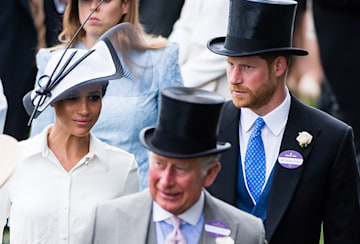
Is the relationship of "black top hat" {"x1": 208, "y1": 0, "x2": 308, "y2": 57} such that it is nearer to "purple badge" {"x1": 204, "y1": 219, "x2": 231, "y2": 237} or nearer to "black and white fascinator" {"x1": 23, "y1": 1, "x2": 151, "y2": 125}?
"black and white fascinator" {"x1": 23, "y1": 1, "x2": 151, "y2": 125}

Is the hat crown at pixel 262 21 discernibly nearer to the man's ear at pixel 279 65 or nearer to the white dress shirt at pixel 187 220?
the man's ear at pixel 279 65

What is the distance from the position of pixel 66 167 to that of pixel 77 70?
50cm

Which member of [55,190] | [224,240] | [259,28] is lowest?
[55,190]

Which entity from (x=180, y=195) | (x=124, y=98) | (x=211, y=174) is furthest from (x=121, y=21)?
(x=180, y=195)

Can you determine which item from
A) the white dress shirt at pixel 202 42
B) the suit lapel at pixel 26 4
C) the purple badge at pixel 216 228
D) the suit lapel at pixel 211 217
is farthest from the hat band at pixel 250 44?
the suit lapel at pixel 26 4

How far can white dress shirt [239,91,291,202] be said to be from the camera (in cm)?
674

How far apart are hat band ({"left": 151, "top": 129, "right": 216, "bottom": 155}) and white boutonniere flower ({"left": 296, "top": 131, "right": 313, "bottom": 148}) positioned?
43.7 inches

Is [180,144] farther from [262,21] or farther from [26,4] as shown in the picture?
[26,4]

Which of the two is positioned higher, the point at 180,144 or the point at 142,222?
the point at 180,144

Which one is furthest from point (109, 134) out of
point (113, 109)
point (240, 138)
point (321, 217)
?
point (321, 217)

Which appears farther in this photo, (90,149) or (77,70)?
(90,149)

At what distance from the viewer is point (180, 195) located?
5.67 metres

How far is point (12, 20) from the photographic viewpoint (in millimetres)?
Answer: 9836

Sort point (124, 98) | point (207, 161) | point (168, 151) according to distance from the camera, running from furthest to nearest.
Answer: point (124, 98) < point (207, 161) < point (168, 151)
